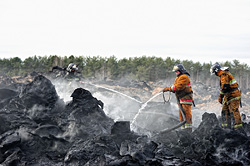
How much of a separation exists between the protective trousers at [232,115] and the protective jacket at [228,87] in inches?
4.8

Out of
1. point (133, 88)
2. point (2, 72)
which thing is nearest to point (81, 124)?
point (133, 88)

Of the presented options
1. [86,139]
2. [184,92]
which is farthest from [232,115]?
[86,139]

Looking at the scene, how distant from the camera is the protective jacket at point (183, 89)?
605cm

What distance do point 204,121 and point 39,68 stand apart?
47.5 m

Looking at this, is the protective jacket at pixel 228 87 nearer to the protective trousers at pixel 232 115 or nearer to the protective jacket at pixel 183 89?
the protective trousers at pixel 232 115

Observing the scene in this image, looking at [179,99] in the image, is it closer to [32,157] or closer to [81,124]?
[81,124]

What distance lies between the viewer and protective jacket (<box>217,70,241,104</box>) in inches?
232

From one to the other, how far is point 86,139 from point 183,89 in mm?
2713

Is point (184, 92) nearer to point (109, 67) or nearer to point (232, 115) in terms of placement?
point (232, 115)

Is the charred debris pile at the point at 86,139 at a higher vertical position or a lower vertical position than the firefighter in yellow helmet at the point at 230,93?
lower

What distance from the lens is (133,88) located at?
2253 centimetres

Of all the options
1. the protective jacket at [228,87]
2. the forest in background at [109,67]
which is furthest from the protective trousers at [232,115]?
the forest in background at [109,67]

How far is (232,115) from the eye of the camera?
602 cm

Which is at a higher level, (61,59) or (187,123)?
(61,59)
